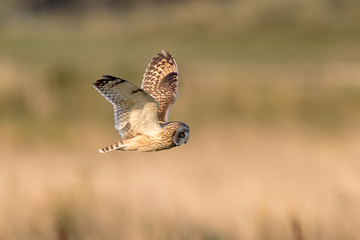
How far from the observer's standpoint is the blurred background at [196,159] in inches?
271

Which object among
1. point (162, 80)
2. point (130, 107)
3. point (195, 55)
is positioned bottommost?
point (130, 107)

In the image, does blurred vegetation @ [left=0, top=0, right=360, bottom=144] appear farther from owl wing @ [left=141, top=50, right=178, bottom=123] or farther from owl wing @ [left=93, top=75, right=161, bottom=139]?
owl wing @ [left=93, top=75, right=161, bottom=139]

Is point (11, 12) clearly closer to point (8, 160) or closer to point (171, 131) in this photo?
point (8, 160)

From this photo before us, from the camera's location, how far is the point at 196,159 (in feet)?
41.6

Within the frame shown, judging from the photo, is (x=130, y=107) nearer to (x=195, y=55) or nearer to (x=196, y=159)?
(x=196, y=159)

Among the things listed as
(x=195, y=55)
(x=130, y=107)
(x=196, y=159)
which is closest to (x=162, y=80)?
(x=130, y=107)

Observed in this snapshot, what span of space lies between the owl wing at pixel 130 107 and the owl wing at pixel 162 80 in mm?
724

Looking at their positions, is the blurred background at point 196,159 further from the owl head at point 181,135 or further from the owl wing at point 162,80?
the owl head at point 181,135

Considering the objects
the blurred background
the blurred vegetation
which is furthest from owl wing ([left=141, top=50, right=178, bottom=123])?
the blurred vegetation

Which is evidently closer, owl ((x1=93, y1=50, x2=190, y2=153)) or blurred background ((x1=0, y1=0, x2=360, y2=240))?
owl ((x1=93, y1=50, x2=190, y2=153))

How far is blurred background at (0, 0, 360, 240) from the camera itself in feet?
22.6

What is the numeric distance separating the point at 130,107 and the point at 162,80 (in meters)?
1.26

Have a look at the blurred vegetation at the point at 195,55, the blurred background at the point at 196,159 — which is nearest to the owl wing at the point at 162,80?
the blurred background at the point at 196,159

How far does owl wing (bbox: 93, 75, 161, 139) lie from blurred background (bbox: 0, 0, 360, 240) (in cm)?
71
